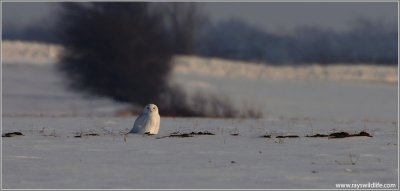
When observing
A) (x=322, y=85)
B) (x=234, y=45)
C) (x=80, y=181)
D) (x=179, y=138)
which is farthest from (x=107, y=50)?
(x=234, y=45)

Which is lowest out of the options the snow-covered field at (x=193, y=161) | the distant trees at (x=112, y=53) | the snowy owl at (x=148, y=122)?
the snow-covered field at (x=193, y=161)

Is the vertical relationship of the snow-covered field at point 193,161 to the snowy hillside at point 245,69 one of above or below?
below

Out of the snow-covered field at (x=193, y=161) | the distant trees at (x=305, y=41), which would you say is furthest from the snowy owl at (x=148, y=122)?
the distant trees at (x=305, y=41)

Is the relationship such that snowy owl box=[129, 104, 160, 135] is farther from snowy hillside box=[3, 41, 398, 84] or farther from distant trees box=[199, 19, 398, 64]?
distant trees box=[199, 19, 398, 64]

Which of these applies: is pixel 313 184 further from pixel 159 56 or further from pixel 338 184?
pixel 159 56

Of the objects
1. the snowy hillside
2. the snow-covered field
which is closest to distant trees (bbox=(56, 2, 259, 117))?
the snowy hillside

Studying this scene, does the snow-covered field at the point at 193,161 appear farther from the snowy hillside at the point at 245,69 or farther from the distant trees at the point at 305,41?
the distant trees at the point at 305,41

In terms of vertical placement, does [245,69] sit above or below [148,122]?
above

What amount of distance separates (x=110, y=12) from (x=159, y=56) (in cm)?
391

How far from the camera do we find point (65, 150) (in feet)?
38.2

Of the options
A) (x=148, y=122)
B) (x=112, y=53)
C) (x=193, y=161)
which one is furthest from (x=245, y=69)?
(x=193, y=161)

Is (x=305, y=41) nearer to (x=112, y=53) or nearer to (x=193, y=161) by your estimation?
(x=112, y=53)

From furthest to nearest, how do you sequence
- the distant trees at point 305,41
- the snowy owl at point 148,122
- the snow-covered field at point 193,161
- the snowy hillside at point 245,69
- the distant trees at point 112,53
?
the distant trees at point 305,41, the snowy hillside at point 245,69, the distant trees at point 112,53, the snowy owl at point 148,122, the snow-covered field at point 193,161

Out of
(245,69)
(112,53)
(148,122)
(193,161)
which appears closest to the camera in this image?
(193,161)
